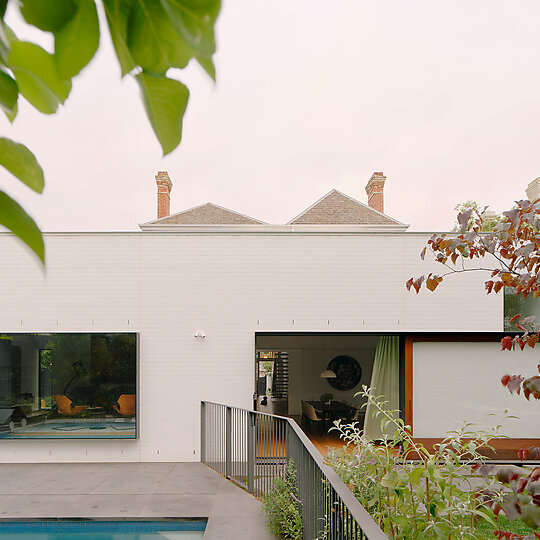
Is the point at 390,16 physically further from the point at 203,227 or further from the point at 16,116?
the point at 203,227

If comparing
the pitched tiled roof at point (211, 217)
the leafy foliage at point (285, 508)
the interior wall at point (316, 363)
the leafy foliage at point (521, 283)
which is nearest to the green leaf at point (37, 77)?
the leafy foliage at point (521, 283)

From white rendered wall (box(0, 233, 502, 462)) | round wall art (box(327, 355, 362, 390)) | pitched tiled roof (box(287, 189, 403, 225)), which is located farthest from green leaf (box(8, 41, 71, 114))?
pitched tiled roof (box(287, 189, 403, 225))

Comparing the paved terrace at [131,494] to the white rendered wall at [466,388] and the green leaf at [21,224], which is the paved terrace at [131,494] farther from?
the green leaf at [21,224]

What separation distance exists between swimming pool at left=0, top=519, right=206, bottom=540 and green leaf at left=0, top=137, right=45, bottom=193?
5.56 metres

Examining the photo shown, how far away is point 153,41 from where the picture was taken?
0.93 ft

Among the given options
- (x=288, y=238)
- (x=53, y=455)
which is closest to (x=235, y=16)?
(x=288, y=238)

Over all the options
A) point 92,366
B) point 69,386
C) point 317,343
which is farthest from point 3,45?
point 317,343

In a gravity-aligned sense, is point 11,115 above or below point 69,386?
above

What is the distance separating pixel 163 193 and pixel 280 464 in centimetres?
1696

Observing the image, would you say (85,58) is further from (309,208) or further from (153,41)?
(309,208)

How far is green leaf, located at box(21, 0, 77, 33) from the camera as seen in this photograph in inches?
10.6

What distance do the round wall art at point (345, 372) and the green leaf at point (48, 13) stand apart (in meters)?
14.7

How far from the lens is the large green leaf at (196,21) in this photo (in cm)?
23

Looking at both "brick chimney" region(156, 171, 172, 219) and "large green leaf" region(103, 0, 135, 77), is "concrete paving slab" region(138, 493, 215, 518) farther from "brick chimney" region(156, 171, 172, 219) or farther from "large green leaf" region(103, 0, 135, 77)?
"brick chimney" region(156, 171, 172, 219)
